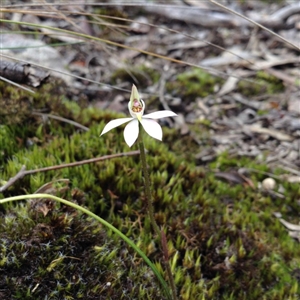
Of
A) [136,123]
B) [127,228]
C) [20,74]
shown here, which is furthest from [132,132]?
[20,74]

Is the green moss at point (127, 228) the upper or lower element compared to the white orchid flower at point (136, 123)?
lower

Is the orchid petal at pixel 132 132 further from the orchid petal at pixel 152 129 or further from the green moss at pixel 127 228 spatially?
the green moss at pixel 127 228

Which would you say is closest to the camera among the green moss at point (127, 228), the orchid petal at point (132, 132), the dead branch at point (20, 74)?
the orchid petal at point (132, 132)

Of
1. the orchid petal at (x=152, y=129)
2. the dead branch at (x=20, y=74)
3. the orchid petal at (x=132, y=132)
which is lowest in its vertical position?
the dead branch at (x=20, y=74)

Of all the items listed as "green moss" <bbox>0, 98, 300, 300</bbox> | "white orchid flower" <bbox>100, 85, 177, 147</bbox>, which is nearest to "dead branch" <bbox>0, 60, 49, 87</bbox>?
"green moss" <bbox>0, 98, 300, 300</bbox>

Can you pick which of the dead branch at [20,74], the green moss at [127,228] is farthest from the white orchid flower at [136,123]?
the dead branch at [20,74]

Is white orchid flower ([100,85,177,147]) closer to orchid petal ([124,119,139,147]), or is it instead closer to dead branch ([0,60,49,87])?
orchid petal ([124,119,139,147])

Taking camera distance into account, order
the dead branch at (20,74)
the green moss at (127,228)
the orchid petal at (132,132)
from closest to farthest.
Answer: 1. the orchid petal at (132,132)
2. the green moss at (127,228)
3. the dead branch at (20,74)

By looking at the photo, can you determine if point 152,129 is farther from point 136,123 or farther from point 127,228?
point 127,228
